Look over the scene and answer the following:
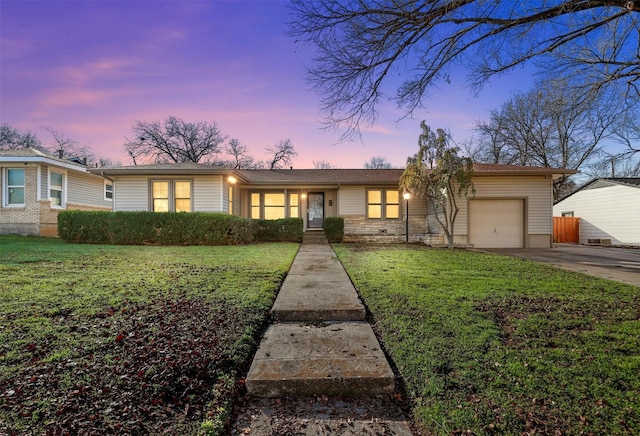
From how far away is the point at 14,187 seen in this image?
499 inches

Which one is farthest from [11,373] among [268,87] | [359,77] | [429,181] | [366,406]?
[268,87]

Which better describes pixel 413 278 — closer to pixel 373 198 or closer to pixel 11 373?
pixel 11 373

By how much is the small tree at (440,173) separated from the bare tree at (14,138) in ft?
116

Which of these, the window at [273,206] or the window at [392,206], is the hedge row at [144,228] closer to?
→ the window at [273,206]

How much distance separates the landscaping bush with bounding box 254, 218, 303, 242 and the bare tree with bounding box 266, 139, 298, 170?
17.9 meters

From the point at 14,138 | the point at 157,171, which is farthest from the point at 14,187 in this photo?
the point at 14,138

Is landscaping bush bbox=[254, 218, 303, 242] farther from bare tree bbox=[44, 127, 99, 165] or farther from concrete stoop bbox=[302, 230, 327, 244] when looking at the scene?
bare tree bbox=[44, 127, 99, 165]

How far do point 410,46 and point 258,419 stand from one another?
4.71m

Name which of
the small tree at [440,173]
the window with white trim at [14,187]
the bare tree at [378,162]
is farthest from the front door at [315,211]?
the bare tree at [378,162]

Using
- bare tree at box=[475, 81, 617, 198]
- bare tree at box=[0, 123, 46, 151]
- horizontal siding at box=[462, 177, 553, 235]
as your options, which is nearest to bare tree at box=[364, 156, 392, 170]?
bare tree at box=[475, 81, 617, 198]

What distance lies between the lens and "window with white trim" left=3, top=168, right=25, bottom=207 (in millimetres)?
12648

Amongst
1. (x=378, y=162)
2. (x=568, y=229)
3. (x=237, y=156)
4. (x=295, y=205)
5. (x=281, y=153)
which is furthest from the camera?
(x=378, y=162)

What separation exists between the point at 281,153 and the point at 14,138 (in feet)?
83.7

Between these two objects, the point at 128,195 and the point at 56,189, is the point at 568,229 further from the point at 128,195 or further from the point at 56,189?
the point at 56,189
